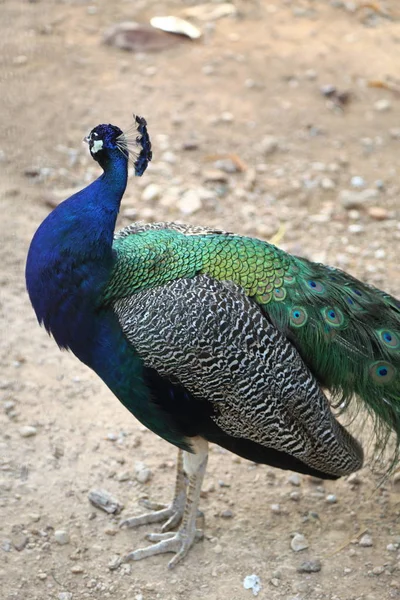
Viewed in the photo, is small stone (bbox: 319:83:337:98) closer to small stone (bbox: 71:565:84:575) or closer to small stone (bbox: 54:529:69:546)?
small stone (bbox: 54:529:69:546)

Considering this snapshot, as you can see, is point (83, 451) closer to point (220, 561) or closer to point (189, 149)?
point (220, 561)

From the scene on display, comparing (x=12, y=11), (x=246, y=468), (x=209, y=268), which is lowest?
(x=246, y=468)

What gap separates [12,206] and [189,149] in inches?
58.3

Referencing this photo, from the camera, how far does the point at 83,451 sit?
421 centimetres

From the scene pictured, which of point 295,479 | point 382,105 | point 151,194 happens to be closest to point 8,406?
point 295,479

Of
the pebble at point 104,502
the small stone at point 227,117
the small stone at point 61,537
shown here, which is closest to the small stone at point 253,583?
the pebble at point 104,502

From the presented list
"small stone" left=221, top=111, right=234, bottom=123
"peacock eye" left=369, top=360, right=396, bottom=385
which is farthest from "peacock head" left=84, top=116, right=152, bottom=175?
"small stone" left=221, top=111, right=234, bottom=123

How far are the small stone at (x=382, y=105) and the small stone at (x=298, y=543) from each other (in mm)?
4211

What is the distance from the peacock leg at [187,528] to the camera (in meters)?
3.76

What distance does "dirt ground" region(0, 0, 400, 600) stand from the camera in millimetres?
3740

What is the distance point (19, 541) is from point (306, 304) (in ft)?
5.30

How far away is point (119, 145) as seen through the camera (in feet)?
11.5

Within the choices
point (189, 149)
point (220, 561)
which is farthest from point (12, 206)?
point (220, 561)

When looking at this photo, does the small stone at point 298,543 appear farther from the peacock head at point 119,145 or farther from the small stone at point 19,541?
the peacock head at point 119,145
